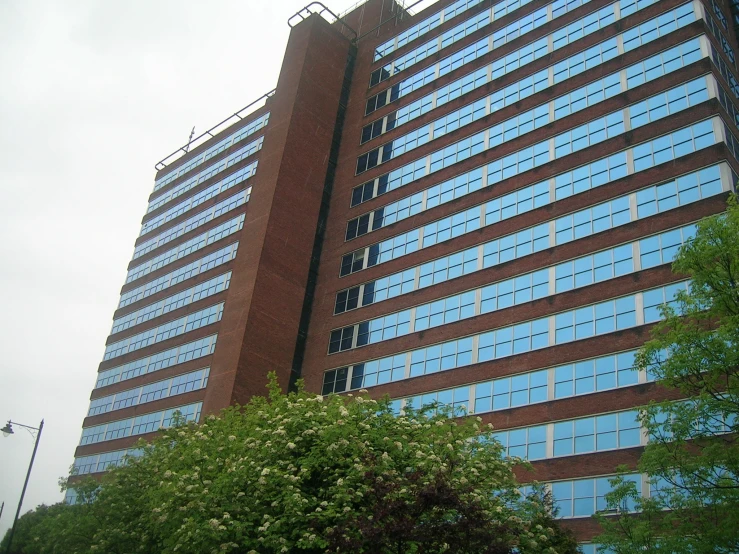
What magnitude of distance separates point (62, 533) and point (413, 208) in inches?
1238

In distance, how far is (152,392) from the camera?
6094 cm

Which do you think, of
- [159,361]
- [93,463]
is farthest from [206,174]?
[93,463]

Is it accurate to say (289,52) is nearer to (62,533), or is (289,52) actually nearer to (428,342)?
(428,342)

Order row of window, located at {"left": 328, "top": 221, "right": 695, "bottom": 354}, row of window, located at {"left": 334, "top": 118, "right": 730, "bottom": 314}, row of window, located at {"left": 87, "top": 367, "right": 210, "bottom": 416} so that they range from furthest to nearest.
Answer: row of window, located at {"left": 87, "top": 367, "right": 210, "bottom": 416}
row of window, located at {"left": 334, "top": 118, "right": 730, "bottom": 314}
row of window, located at {"left": 328, "top": 221, "right": 695, "bottom": 354}

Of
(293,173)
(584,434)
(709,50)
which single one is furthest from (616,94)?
(293,173)

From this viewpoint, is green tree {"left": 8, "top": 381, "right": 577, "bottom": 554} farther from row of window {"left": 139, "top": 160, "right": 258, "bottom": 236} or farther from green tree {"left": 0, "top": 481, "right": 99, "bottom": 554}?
row of window {"left": 139, "top": 160, "right": 258, "bottom": 236}

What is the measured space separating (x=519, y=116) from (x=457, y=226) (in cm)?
780

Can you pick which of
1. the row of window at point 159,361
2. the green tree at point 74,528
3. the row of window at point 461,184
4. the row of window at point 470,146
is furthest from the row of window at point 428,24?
the green tree at point 74,528

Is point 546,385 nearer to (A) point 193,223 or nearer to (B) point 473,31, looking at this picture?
(B) point 473,31

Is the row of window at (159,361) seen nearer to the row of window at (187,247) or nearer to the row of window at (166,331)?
the row of window at (166,331)

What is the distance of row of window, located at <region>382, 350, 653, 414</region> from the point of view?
36.4 m

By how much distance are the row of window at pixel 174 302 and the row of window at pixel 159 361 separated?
3926 mm

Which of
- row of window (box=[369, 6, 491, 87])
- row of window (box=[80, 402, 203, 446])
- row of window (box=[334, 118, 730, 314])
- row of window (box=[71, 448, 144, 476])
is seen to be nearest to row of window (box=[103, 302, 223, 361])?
row of window (box=[80, 402, 203, 446])

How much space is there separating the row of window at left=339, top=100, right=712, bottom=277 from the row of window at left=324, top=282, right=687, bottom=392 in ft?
24.5
